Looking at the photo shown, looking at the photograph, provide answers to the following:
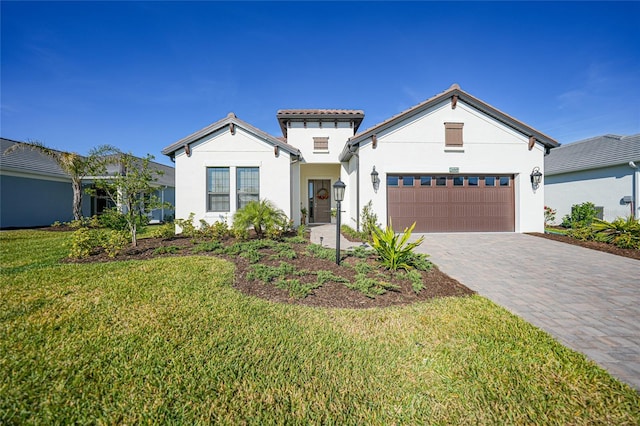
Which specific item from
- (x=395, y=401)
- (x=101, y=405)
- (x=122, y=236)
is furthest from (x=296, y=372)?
(x=122, y=236)

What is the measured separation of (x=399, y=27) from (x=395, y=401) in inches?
438

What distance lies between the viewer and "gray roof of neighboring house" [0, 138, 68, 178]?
12325 millimetres

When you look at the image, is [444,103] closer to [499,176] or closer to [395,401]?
[499,176]

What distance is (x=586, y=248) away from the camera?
25.2ft

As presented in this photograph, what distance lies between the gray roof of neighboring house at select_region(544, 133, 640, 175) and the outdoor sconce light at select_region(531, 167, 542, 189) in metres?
5.49

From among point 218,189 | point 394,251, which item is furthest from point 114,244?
point 394,251

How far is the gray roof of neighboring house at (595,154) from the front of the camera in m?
12.0

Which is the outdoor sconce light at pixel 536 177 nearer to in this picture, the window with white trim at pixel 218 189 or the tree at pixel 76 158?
the window with white trim at pixel 218 189

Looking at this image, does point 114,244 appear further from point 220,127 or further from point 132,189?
point 220,127

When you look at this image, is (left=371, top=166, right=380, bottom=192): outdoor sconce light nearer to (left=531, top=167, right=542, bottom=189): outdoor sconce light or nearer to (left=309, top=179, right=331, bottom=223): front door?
(left=309, top=179, right=331, bottom=223): front door

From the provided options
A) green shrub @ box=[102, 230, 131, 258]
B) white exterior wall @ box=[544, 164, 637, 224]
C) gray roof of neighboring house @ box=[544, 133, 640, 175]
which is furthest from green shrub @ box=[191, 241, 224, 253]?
gray roof of neighboring house @ box=[544, 133, 640, 175]

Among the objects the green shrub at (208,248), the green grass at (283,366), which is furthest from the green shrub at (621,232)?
the green shrub at (208,248)

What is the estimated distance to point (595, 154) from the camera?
45.0 ft

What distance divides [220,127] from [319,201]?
6762 millimetres
